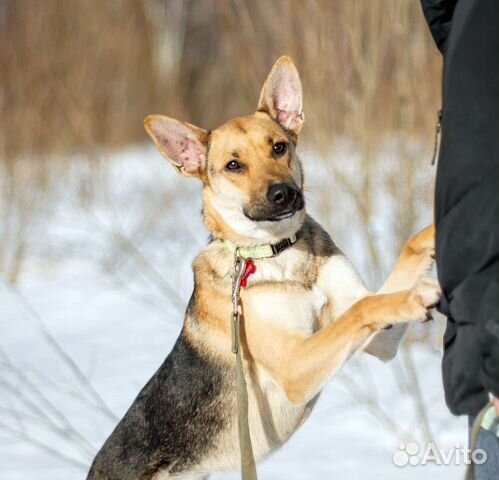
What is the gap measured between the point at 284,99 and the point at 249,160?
38 cm

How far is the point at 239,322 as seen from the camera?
3.30 metres

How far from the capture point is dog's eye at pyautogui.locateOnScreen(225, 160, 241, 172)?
3.53m

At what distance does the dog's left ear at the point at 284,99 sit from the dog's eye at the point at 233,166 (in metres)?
0.31

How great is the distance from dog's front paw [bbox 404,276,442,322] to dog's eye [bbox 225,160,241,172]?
1.10m

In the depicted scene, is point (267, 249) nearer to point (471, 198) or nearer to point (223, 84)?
point (471, 198)

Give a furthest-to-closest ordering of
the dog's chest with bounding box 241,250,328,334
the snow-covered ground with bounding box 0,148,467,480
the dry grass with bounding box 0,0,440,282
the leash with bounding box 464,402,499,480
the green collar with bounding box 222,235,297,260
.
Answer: the dry grass with bounding box 0,0,440,282 < the snow-covered ground with bounding box 0,148,467,480 < the green collar with bounding box 222,235,297,260 < the dog's chest with bounding box 241,250,328,334 < the leash with bounding box 464,402,499,480

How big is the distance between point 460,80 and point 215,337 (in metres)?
1.82

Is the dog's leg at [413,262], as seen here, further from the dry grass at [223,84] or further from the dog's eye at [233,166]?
the dry grass at [223,84]

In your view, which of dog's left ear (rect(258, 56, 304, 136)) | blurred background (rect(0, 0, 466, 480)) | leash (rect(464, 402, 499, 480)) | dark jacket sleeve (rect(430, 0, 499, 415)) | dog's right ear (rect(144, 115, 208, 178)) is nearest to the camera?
dark jacket sleeve (rect(430, 0, 499, 415))

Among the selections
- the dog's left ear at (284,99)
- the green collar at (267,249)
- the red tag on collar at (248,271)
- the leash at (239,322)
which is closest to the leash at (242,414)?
the leash at (239,322)

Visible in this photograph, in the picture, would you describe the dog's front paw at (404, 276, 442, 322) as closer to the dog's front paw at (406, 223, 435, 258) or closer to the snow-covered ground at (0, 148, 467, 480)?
the dog's front paw at (406, 223, 435, 258)

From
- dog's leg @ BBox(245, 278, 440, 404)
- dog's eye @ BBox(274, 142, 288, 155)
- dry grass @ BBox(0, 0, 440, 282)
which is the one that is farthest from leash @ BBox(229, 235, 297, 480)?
dry grass @ BBox(0, 0, 440, 282)

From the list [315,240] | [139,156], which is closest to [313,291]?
[315,240]

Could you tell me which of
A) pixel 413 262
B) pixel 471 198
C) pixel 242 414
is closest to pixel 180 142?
pixel 413 262
